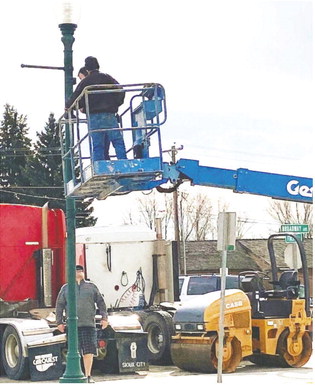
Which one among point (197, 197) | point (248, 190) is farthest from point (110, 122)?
point (197, 197)

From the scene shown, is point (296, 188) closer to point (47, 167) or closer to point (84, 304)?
point (84, 304)

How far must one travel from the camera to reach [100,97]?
1384cm

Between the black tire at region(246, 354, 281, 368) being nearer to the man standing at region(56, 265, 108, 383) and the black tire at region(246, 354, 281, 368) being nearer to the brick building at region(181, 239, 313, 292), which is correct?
the man standing at region(56, 265, 108, 383)

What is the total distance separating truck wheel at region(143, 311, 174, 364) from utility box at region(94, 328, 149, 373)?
1.54 m

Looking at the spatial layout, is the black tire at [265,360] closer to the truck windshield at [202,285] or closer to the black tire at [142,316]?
the black tire at [142,316]

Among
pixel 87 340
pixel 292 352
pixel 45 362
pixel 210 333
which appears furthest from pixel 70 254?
pixel 292 352

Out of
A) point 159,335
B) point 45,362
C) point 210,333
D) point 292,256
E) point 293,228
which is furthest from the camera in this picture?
point 293,228

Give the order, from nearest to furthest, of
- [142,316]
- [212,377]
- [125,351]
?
[212,377]
[125,351]
[142,316]

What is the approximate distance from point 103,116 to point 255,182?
3715 mm

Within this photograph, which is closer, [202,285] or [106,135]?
[106,135]

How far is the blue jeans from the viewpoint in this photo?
45.1ft

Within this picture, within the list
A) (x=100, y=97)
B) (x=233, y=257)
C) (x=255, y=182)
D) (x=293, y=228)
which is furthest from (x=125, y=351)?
(x=233, y=257)

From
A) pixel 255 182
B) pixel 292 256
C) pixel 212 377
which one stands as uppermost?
pixel 255 182

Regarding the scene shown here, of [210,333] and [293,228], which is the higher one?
→ [293,228]
